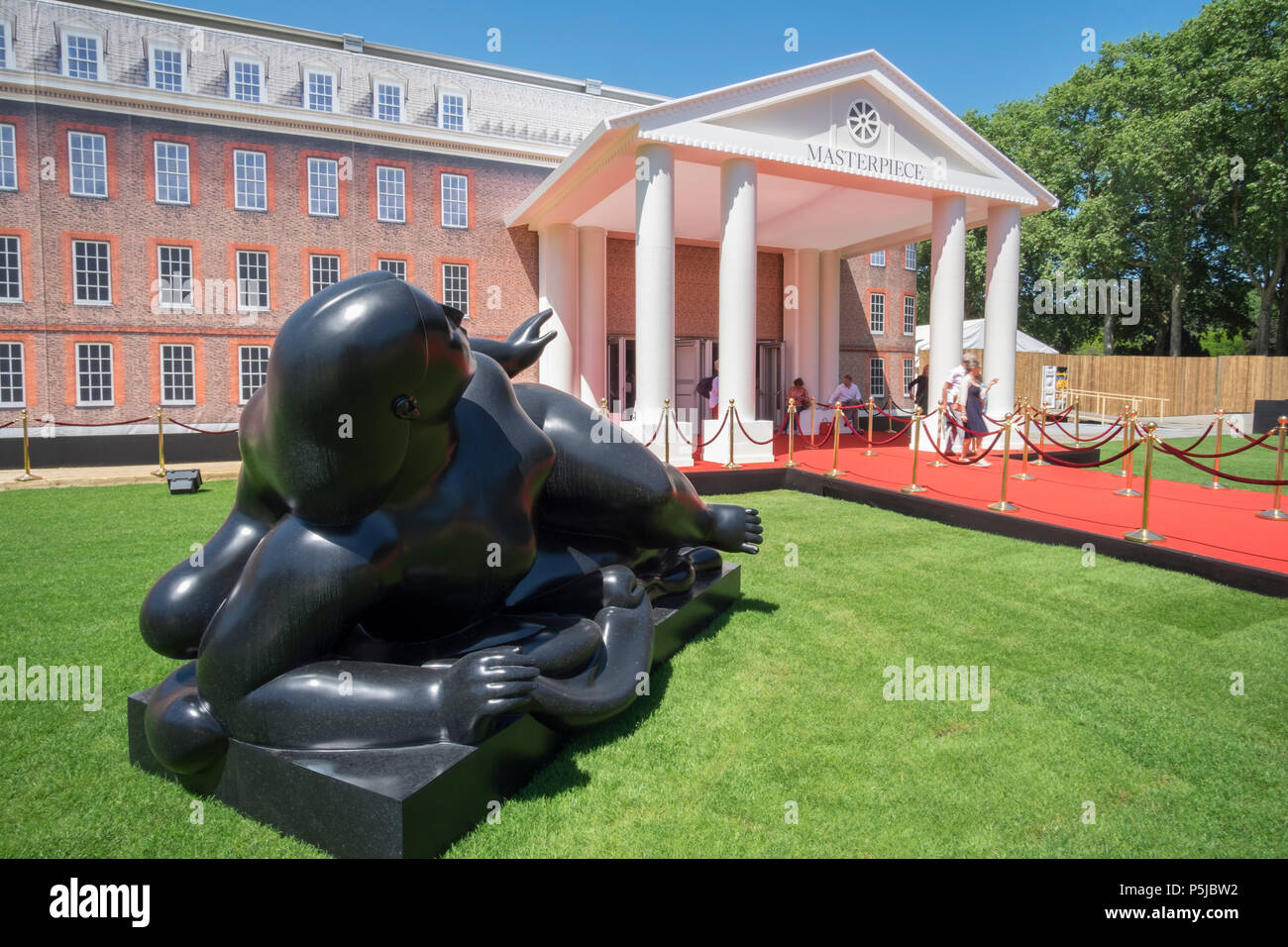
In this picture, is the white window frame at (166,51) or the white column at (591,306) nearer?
the white window frame at (166,51)

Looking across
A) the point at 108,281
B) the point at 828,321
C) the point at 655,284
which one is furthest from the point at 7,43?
the point at 828,321

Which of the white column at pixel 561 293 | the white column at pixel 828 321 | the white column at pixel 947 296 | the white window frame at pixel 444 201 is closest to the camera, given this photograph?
the white column at pixel 947 296

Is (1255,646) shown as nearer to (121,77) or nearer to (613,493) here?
(613,493)

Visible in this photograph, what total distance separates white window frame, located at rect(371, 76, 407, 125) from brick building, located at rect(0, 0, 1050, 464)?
6cm

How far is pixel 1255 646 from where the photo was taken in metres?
4.45

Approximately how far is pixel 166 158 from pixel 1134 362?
3351 cm

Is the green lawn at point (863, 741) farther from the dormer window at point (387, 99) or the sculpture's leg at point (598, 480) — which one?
the dormer window at point (387, 99)

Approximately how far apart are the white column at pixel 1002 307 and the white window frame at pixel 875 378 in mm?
10588

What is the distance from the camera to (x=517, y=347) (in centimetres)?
311

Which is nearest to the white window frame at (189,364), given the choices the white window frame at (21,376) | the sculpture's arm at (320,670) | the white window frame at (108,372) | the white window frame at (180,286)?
the white window frame at (180,286)

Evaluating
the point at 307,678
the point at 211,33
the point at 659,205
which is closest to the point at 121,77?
the point at 211,33

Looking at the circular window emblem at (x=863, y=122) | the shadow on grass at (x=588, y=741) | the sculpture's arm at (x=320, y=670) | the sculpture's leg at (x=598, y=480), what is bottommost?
the shadow on grass at (x=588, y=741)

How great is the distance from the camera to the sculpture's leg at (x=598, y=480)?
10.4 feet
